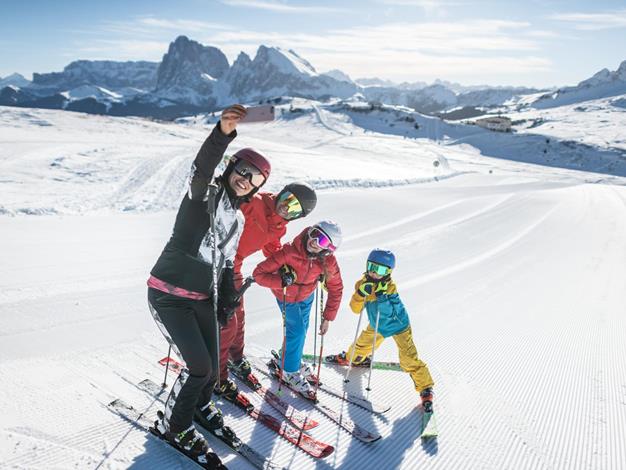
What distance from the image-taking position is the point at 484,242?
40.2ft

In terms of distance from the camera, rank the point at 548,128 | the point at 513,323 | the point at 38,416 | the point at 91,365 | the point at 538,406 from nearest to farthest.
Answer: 1. the point at 38,416
2. the point at 91,365
3. the point at 538,406
4. the point at 513,323
5. the point at 548,128

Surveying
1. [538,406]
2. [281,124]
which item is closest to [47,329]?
[538,406]

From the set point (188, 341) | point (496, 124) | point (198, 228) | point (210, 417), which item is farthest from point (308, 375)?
point (496, 124)

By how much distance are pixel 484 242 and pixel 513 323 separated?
5798mm

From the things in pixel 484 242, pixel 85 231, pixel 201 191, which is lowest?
pixel 484 242

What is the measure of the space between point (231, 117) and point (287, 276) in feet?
5.22

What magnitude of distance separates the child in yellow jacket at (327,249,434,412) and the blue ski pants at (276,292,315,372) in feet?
1.68

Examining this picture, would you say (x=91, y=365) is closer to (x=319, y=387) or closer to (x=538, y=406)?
(x=319, y=387)

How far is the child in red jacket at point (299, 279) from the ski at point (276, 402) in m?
0.22

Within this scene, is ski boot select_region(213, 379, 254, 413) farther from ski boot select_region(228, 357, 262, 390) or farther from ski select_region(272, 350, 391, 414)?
ski select_region(272, 350, 391, 414)

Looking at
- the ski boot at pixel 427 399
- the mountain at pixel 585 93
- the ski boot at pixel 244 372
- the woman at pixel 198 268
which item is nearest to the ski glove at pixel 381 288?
the ski boot at pixel 427 399

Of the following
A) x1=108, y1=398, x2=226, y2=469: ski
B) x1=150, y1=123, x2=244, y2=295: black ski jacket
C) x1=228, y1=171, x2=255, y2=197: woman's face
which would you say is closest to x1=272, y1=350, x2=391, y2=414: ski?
x1=108, y1=398, x2=226, y2=469: ski

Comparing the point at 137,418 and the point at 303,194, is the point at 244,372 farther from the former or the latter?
the point at 303,194

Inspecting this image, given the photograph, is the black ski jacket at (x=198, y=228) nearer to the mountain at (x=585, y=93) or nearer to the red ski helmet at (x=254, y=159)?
the red ski helmet at (x=254, y=159)
